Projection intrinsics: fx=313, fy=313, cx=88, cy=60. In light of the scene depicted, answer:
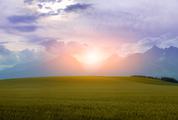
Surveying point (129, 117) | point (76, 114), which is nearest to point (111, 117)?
point (129, 117)

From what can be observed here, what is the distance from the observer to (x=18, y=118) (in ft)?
75.8

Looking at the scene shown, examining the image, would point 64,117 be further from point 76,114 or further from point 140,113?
point 140,113

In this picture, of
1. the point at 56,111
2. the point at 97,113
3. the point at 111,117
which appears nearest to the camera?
the point at 111,117

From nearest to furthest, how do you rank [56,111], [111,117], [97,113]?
[111,117] < [97,113] < [56,111]

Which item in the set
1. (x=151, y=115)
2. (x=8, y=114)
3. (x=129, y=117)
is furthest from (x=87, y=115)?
(x=8, y=114)

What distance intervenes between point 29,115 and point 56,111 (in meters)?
2.95

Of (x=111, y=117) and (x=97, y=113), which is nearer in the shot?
(x=111, y=117)

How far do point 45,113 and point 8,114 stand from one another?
2945 mm

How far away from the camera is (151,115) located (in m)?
24.0

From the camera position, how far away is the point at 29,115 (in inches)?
955

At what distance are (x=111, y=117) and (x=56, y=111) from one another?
222 inches

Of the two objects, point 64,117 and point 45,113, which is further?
point 45,113

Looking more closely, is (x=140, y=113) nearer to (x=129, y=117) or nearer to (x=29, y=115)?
(x=129, y=117)

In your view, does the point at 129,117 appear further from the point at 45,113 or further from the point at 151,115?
the point at 45,113
